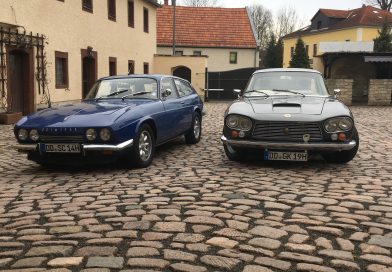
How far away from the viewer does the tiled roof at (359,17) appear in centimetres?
5138

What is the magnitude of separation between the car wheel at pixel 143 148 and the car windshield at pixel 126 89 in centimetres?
99

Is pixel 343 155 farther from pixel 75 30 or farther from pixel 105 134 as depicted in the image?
pixel 75 30

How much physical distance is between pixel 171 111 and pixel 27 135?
2567mm

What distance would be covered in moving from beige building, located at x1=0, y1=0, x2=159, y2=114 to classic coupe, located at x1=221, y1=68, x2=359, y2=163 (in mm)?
9481

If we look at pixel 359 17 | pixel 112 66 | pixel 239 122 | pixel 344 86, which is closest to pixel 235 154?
pixel 239 122

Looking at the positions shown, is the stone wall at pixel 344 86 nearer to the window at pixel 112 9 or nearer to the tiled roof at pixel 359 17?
the window at pixel 112 9

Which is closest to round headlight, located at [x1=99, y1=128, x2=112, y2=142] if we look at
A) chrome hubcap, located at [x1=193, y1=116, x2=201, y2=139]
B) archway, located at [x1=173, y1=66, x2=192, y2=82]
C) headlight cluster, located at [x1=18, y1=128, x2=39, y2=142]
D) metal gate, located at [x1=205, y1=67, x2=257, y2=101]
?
headlight cluster, located at [x1=18, y1=128, x2=39, y2=142]

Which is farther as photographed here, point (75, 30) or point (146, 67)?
point (146, 67)

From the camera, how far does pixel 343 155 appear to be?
23.6 feet

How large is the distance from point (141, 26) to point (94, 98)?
19.9 metres

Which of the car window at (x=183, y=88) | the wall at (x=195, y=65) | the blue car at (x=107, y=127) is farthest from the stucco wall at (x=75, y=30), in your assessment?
the blue car at (x=107, y=127)

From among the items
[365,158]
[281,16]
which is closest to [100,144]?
[365,158]

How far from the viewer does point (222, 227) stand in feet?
13.7

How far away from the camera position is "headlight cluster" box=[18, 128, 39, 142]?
22.0ft
